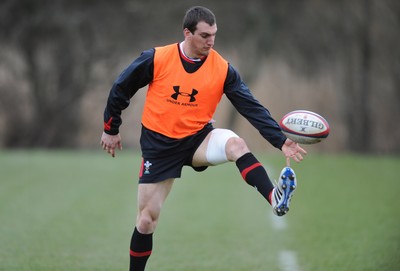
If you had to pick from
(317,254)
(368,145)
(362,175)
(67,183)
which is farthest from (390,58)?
(317,254)

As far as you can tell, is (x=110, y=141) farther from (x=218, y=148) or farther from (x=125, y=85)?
(x=218, y=148)

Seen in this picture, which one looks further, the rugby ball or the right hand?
the right hand

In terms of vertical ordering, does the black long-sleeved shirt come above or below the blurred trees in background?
below

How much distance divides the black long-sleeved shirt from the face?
0.08 metres

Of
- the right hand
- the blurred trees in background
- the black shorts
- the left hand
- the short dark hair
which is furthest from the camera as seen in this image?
the blurred trees in background

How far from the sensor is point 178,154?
18.1ft

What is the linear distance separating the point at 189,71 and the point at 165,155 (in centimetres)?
65

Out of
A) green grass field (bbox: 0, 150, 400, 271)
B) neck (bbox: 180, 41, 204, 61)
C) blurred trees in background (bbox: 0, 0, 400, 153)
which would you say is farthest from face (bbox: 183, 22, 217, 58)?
blurred trees in background (bbox: 0, 0, 400, 153)

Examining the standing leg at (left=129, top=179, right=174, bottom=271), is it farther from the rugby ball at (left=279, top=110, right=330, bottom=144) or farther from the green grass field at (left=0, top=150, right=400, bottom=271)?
the rugby ball at (left=279, top=110, right=330, bottom=144)

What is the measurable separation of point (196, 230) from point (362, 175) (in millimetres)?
6347

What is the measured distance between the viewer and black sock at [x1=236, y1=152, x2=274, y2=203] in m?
5.20

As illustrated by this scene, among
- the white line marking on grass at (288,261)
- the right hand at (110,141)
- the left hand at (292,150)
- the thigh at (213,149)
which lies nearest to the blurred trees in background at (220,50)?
the white line marking on grass at (288,261)

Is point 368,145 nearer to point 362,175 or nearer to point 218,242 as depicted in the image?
point 362,175

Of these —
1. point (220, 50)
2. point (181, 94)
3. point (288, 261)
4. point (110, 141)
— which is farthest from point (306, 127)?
point (220, 50)
